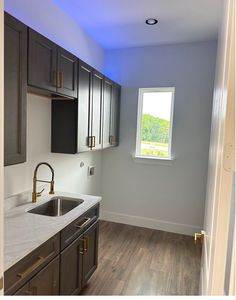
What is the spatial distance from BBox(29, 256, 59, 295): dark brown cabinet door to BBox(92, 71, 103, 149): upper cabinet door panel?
4.62ft

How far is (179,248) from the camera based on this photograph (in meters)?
2.97

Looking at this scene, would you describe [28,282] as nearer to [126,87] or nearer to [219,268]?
[219,268]

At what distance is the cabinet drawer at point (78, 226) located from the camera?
5.34ft

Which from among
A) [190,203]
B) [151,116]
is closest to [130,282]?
[190,203]

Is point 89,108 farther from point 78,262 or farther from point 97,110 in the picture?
point 78,262

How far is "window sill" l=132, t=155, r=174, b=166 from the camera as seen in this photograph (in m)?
3.38

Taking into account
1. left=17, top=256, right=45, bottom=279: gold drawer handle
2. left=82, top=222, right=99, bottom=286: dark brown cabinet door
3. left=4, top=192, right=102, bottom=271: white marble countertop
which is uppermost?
left=4, top=192, right=102, bottom=271: white marble countertop

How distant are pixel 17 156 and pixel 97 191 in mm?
2352

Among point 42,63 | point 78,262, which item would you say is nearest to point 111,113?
point 42,63

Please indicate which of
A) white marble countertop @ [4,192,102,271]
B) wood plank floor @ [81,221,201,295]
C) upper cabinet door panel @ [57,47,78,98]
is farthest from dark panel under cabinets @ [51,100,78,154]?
wood plank floor @ [81,221,201,295]

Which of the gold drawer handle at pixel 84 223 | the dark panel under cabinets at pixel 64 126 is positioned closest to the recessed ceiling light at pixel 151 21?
the dark panel under cabinets at pixel 64 126

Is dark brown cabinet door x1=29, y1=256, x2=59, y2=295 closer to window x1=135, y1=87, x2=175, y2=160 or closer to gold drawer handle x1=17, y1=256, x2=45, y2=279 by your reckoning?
gold drawer handle x1=17, y1=256, x2=45, y2=279

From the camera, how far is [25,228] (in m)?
1.49

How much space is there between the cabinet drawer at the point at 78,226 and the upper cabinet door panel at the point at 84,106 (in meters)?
0.66
